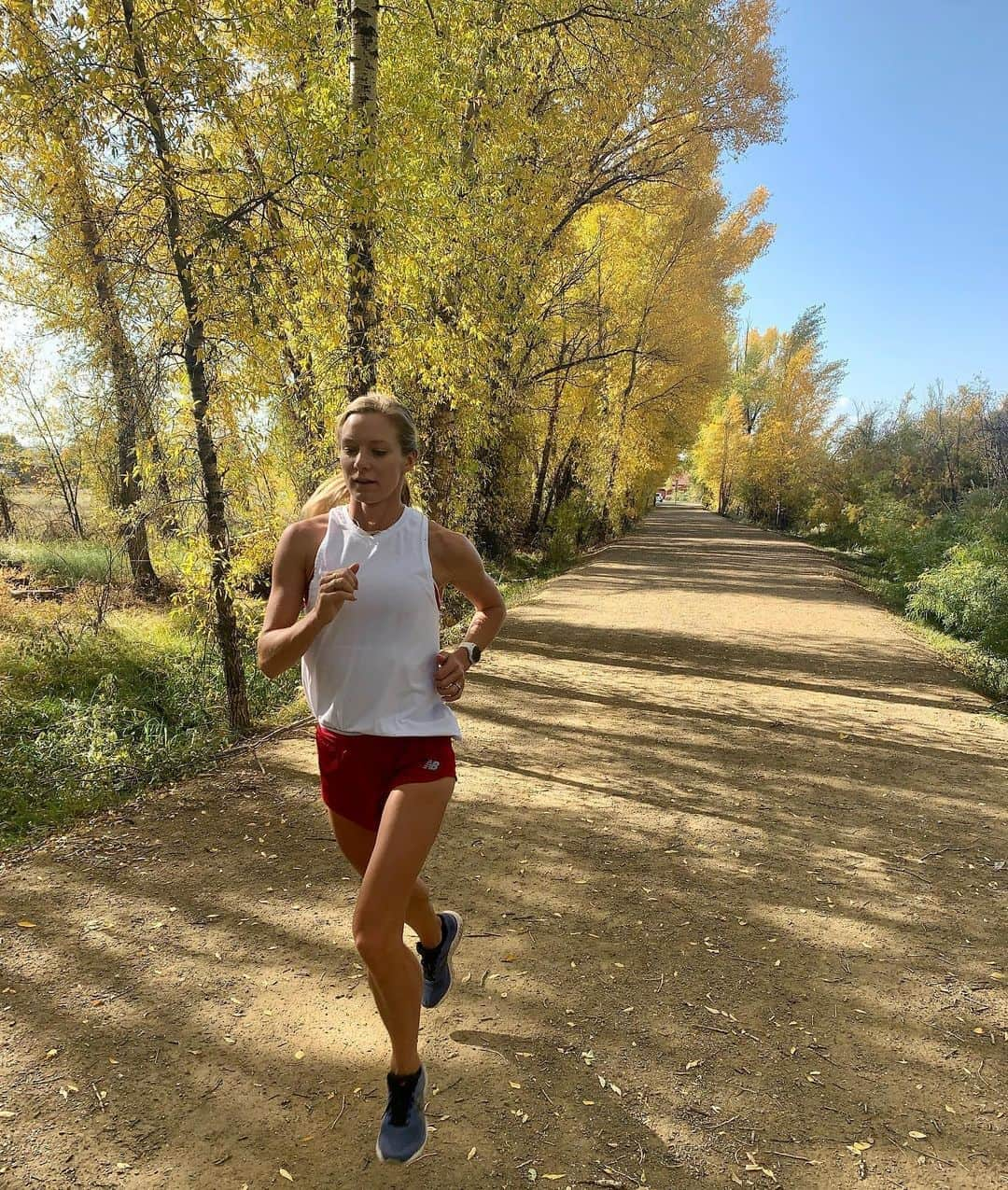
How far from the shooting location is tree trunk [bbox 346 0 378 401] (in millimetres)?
4945

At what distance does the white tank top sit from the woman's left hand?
26 mm

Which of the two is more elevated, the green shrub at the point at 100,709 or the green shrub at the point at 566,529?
the green shrub at the point at 566,529

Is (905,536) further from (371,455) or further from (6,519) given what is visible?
(6,519)

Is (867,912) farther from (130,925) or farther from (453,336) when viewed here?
(453,336)

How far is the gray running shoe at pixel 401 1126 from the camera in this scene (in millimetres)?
2061

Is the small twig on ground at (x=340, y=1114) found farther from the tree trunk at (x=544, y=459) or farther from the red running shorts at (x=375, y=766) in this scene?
the tree trunk at (x=544, y=459)

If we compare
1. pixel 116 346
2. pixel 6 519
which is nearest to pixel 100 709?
pixel 116 346

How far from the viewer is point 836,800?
4.90 m

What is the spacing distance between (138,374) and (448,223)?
2912mm

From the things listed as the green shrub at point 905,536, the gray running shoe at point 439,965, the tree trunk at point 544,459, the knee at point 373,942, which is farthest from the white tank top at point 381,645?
the tree trunk at point 544,459

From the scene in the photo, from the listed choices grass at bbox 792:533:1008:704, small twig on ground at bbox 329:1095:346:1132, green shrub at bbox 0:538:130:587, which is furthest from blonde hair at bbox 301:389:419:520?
green shrub at bbox 0:538:130:587

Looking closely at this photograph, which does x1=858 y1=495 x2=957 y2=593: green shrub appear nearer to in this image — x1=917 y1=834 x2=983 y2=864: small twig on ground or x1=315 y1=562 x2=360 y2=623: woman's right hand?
x1=917 y1=834 x2=983 y2=864: small twig on ground

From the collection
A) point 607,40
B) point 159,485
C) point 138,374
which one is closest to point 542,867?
point 159,485

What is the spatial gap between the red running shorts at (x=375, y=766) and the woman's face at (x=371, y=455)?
720 mm
